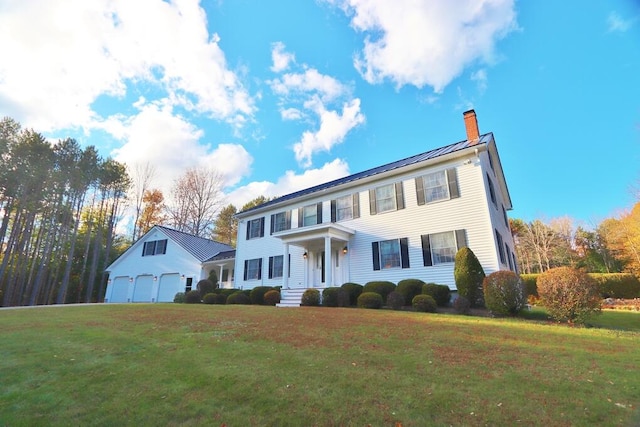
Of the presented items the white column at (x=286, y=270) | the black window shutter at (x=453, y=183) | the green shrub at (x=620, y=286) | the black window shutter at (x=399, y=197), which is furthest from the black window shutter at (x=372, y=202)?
the green shrub at (x=620, y=286)

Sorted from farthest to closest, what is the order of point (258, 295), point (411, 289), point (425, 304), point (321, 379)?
point (258, 295), point (411, 289), point (425, 304), point (321, 379)

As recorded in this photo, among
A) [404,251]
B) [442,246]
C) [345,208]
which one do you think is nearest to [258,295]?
[345,208]

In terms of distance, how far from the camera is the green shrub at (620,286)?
762 inches

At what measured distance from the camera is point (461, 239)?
483 inches

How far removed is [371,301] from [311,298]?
288 cm

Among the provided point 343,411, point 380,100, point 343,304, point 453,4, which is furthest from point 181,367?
point 380,100

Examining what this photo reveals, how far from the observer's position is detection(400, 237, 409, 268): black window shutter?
527 inches

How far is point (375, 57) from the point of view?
1283cm

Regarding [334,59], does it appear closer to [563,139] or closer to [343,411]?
[563,139]

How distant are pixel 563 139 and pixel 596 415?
17.2 m

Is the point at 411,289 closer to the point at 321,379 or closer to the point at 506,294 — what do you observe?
the point at 506,294

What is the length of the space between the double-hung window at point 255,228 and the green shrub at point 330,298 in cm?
793

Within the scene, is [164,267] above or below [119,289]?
above

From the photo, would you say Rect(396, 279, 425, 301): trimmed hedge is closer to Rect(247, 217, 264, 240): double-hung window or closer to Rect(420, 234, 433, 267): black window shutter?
Rect(420, 234, 433, 267): black window shutter
